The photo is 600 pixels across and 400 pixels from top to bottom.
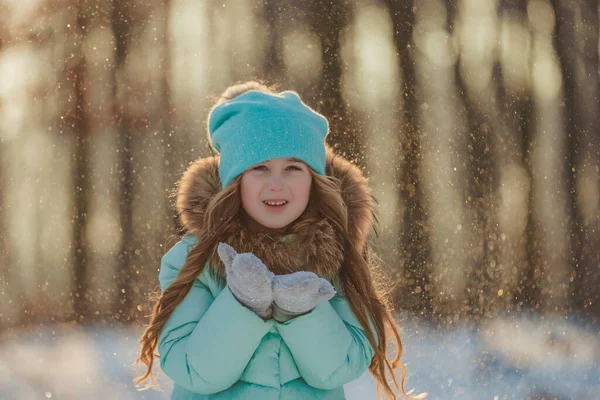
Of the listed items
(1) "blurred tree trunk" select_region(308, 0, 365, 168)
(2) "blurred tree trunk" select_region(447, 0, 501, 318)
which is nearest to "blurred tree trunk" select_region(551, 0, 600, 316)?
(2) "blurred tree trunk" select_region(447, 0, 501, 318)

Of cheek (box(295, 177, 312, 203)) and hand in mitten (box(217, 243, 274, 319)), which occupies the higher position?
cheek (box(295, 177, 312, 203))

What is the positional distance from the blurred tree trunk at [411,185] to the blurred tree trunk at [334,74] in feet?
0.91

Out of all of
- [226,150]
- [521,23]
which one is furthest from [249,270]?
[521,23]

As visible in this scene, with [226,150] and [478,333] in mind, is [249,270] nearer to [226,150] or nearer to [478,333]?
[226,150]

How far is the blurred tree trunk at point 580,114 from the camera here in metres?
4.23

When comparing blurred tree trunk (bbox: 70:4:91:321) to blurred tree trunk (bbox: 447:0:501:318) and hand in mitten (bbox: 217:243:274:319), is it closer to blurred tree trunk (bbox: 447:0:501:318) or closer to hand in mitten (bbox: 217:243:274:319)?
blurred tree trunk (bbox: 447:0:501:318)

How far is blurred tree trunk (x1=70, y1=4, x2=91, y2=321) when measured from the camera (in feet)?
13.0

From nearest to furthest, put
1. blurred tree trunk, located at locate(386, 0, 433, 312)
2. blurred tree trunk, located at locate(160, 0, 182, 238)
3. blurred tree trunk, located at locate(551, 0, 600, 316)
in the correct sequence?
blurred tree trunk, located at locate(160, 0, 182, 238), blurred tree trunk, located at locate(386, 0, 433, 312), blurred tree trunk, located at locate(551, 0, 600, 316)

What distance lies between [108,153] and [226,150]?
2.67m

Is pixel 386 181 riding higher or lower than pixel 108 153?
lower

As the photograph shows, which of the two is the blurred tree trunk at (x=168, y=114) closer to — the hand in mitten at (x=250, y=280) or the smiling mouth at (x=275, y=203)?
the smiling mouth at (x=275, y=203)

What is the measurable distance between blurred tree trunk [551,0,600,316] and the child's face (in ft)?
10.3

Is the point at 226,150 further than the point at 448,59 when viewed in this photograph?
No

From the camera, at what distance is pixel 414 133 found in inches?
164
